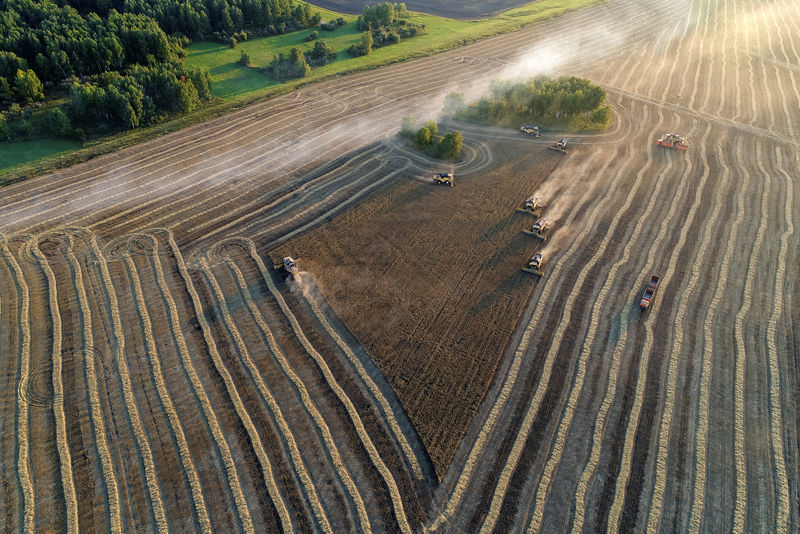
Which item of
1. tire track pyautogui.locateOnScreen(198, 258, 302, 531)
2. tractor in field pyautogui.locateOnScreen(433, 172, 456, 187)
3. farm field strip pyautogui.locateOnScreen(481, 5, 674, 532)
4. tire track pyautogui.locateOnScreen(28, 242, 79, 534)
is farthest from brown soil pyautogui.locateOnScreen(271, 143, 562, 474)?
tire track pyautogui.locateOnScreen(28, 242, 79, 534)

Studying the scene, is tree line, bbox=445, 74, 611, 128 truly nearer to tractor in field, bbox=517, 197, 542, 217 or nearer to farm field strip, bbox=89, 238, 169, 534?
tractor in field, bbox=517, 197, 542, 217

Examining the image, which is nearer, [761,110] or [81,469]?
[81,469]

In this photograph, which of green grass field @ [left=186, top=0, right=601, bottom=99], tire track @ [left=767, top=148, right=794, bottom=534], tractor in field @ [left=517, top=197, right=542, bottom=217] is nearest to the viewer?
tire track @ [left=767, top=148, right=794, bottom=534]

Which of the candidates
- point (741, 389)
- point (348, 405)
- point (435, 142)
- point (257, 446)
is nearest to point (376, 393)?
point (348, 405)

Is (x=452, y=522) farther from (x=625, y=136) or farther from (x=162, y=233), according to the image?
(x=625, y=136)

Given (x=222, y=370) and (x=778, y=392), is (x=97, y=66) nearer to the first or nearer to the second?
(x=222, y=370)

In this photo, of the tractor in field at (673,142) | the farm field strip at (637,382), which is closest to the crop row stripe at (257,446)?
the farm field strip at (637,382)

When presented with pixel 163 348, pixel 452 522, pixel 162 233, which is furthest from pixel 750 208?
pixel 162 233
